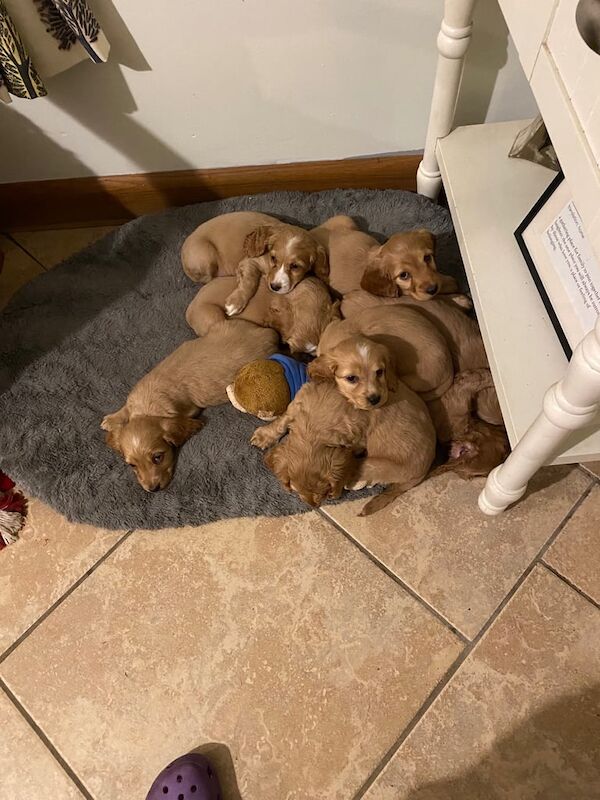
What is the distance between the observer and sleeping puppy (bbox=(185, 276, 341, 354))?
5.13 ft

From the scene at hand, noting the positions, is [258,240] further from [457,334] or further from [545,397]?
[545,397]

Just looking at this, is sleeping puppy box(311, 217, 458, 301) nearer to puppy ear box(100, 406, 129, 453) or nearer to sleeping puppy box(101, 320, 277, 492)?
sleeping puppy box(101, 320, 277, 492)

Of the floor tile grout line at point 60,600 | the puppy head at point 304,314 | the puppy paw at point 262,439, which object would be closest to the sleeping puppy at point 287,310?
the puppy head at point 304,314

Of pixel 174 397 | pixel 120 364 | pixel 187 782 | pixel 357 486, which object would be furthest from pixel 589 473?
pixel 120 364

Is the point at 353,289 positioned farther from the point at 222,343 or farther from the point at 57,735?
the point at 57,735

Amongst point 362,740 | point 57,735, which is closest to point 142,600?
point 57,735

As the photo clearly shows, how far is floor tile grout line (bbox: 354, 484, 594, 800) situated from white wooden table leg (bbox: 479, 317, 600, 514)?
0.18 m

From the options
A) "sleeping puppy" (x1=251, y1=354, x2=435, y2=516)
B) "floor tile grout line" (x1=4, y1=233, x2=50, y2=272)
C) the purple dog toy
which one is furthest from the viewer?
"floor tile grout line" (x1=4, y1=233, x2=50, y2=272)

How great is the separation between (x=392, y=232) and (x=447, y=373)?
566mm

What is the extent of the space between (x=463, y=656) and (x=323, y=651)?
0.32 meters

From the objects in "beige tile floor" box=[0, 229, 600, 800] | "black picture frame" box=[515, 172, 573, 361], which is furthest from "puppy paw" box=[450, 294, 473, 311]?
"beige tile floor" box=[0, 229, 600, 800]

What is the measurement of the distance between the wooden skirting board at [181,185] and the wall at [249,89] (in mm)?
27

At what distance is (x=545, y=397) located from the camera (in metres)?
1.02

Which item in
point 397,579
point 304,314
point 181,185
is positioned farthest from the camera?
point 181,185
